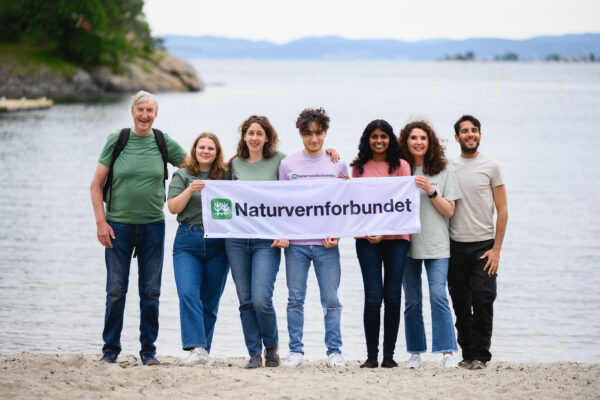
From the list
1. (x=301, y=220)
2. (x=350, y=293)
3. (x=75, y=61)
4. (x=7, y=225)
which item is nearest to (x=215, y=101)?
(x=75, y=61)

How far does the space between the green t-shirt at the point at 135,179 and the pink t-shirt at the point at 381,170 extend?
1.79m

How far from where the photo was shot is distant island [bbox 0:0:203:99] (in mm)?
71688

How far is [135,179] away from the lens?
6.68 metres

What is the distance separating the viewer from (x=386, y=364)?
7.09 meters

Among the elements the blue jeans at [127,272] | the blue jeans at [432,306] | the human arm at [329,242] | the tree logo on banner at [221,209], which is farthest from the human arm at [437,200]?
the blue jeans at [127,272]

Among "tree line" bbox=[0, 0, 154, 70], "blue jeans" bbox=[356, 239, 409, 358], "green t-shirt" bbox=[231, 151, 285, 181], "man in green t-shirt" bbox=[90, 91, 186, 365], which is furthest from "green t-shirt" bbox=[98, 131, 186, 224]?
"tree line" bbox=[0, 0, 154, 70]

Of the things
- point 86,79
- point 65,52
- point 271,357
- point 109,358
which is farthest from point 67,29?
point 271,357

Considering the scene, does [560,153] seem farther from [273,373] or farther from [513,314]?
[273,373]

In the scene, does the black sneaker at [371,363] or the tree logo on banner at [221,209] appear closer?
the tree logo on banner at [221,209]

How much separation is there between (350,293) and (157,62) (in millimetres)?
81278

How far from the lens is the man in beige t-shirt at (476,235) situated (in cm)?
690

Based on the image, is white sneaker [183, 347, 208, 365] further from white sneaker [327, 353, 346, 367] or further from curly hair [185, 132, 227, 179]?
curly hair [185, 132, 227, 179]

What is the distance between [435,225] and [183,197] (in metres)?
2.25

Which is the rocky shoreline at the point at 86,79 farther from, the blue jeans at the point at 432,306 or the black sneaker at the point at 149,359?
the blue jeans at the point at 432,306
